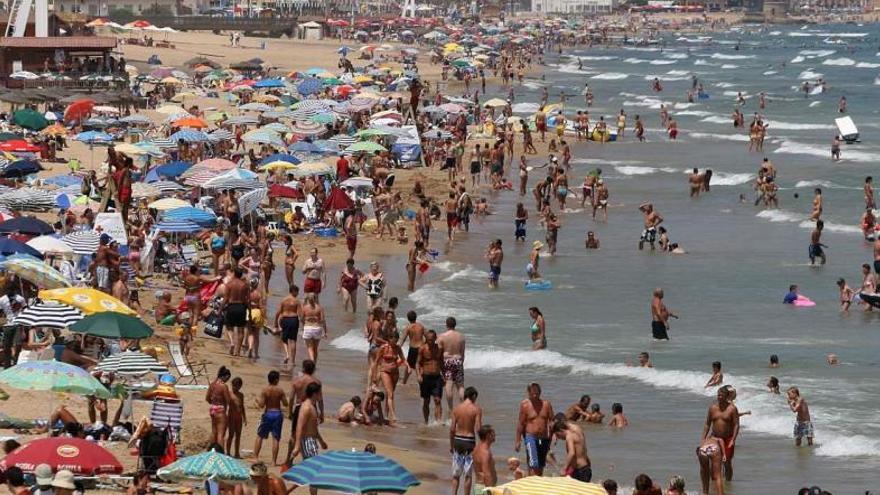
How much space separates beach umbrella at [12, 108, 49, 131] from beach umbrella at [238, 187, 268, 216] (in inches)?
472

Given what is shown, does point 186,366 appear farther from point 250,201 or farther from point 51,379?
point 250,201

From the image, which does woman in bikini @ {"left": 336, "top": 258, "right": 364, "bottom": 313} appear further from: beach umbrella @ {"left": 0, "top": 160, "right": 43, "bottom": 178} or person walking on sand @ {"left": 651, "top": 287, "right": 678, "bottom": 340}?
beach umbrella @ {"left": 0, "top": 160, "right": 43, "bottom": 178}

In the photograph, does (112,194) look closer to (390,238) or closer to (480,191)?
(390,238)

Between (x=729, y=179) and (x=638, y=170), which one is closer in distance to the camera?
(x=729, y=179)

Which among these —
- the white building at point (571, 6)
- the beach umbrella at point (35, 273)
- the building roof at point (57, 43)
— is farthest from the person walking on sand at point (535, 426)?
the white building at point (571, 6)

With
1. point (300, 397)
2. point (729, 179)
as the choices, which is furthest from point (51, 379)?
point (729, 179)

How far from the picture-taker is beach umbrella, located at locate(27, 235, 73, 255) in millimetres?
18141

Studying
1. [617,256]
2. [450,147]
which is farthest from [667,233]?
[450,147]

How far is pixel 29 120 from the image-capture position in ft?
115

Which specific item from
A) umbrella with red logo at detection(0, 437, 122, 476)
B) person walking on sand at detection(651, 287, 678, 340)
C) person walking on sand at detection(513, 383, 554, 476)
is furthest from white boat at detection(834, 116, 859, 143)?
umbrella with red logo at detection(0, 437, 122, 476)

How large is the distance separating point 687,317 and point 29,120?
60.8 ft

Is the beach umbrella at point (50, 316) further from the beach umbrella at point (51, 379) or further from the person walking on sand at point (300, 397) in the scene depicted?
the person walking on sand at point (300, 397)

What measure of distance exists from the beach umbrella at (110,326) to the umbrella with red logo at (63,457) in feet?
11.1

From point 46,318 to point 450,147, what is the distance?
23.0m
